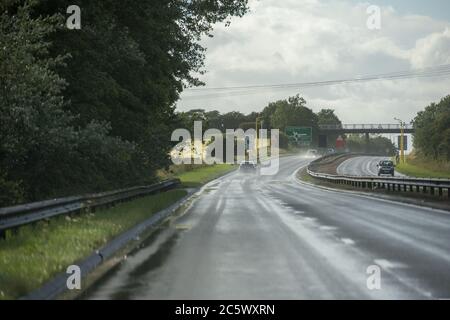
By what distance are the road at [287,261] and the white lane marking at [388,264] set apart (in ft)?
0.05

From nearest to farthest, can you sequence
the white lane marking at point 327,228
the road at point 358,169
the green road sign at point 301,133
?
1. the white lane marking at point 327,228
2. the road at point 358,169
3. the green road sign at point 301,133

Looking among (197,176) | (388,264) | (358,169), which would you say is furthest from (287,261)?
(358,169)

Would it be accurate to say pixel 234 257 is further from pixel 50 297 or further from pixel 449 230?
pixel 449 230

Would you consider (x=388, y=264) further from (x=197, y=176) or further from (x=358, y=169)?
(x=358, y=169)

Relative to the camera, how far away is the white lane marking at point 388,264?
32.3 feet

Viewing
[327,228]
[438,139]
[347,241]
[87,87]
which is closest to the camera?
[347,241]

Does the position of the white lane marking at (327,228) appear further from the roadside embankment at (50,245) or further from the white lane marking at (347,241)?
the roadside embankment at (50,245)

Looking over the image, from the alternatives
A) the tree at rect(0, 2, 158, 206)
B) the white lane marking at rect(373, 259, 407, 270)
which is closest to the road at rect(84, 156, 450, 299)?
the white lane marking at rect(373, 259, 407, 270)

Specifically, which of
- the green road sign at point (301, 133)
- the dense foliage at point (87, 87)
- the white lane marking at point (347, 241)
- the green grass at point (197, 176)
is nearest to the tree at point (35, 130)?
the dense foliage at point (87, 87)

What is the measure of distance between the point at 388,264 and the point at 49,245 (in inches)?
233

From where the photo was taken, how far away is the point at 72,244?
11.6 m

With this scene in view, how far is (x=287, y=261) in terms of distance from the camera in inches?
416

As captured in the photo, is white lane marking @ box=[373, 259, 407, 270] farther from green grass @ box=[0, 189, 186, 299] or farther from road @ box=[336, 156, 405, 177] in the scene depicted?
road @ box=[336, 156, 405, 177]
